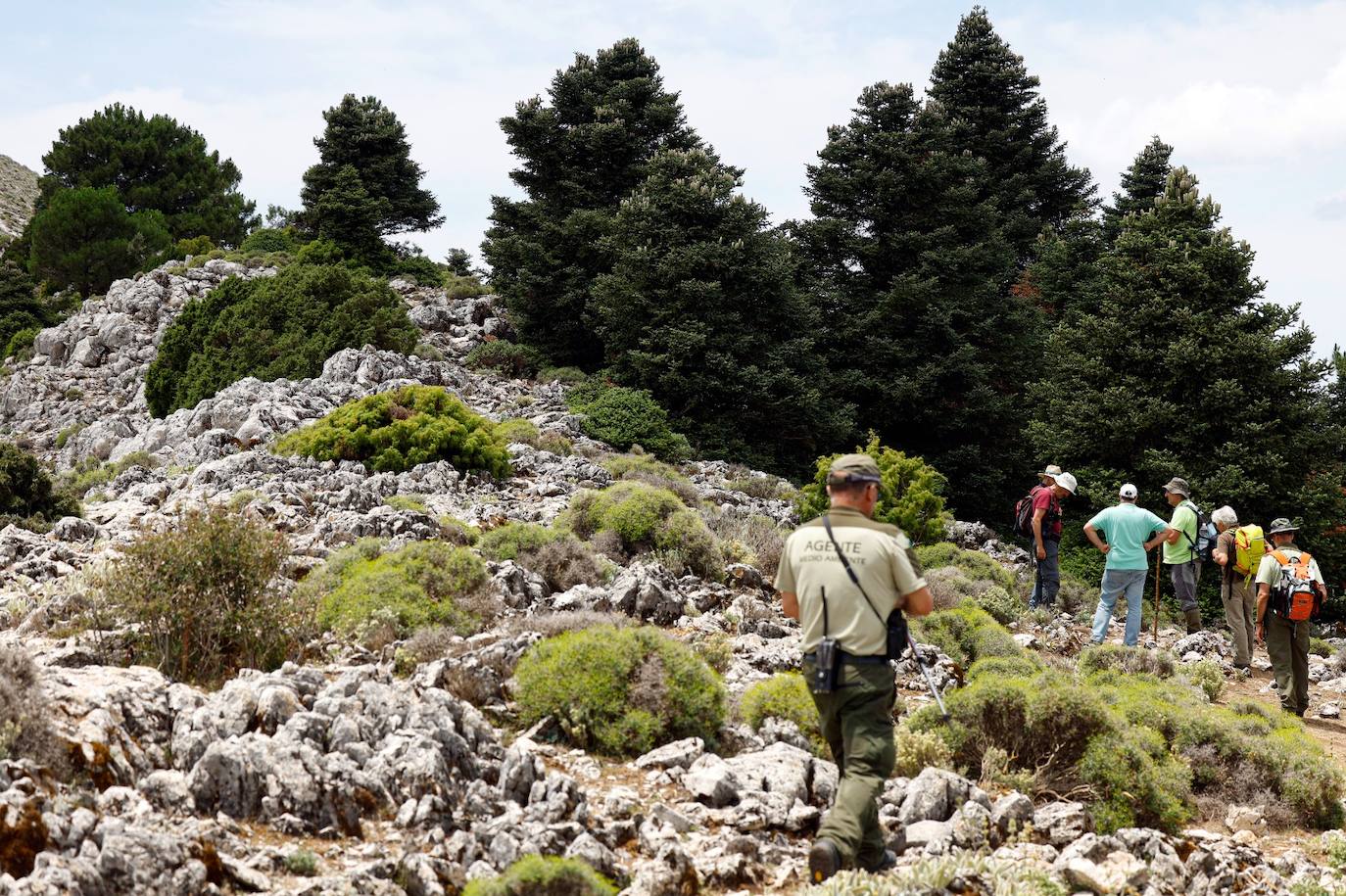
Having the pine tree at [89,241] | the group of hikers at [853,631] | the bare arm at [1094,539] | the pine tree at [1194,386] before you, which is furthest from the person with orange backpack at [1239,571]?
the pine tree at [89,241]

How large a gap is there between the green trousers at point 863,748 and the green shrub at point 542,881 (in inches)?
47.2

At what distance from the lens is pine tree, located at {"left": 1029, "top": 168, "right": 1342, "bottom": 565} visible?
19766 mm

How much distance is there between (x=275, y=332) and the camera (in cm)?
2648

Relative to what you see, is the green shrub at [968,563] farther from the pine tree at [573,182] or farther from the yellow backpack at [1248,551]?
the pine tree at [573,182]

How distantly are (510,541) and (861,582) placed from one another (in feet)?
22.9

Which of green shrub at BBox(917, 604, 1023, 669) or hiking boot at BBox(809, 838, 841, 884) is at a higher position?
green shrub at BBox(917, 604, 1023, 669)

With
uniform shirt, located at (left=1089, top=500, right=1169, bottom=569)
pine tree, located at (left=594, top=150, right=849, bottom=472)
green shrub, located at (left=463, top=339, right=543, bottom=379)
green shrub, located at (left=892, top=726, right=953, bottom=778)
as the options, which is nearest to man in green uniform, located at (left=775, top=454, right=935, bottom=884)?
green shrub, located at (left=892, top=726, right=953, bottom=778)

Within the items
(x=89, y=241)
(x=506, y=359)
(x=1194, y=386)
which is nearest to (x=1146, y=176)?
(x=1194, y=386)

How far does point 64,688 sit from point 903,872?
4903mm

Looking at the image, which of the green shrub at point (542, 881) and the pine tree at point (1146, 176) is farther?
the pine tree at point (1146, 176)

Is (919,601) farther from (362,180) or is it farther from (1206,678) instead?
(362,180)

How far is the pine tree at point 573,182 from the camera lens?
30.0 meters

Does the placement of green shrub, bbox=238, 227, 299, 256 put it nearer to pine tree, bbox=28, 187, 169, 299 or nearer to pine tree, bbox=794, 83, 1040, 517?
pine tree, bbox=28, 187, 169, 299

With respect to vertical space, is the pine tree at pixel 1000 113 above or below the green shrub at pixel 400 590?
above
